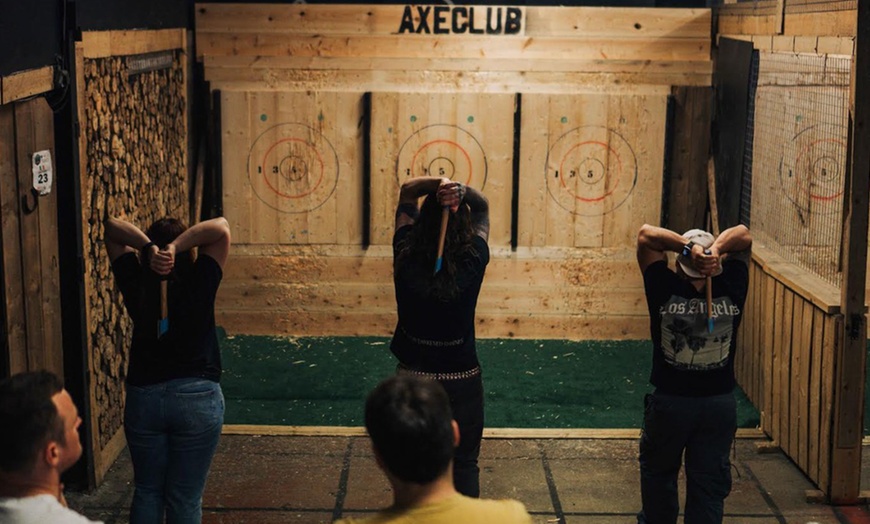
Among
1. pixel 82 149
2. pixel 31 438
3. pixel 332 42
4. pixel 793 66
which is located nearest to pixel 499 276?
pixel 332 42

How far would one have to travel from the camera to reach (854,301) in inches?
225

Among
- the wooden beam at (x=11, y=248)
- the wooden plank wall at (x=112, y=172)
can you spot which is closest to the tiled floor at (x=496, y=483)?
the wooden plank wall at (x=112, y=172)

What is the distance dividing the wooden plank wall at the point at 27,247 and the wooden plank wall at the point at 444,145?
11.5ft

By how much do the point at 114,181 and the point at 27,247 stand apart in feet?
4.44

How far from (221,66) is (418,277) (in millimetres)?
4934

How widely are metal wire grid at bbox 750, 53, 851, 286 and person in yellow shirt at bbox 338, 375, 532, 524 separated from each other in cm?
426

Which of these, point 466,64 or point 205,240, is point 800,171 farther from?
point 205,240

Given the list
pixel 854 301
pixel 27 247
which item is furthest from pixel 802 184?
pixel 27 247

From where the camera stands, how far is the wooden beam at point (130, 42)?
5.95 m

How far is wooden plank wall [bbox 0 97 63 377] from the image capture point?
4.84m

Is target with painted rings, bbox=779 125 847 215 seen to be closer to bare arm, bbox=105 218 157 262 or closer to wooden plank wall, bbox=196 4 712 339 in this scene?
wooden plank wall, bbox=196 4 712 339

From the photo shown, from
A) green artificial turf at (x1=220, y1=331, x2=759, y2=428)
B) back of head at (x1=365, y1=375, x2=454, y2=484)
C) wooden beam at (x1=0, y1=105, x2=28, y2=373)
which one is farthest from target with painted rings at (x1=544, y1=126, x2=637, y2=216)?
back of head at (x1=365, y1=375, x2=454, y2=484)

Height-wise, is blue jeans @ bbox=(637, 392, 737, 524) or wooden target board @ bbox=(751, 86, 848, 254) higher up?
wooden target board @ bbox=(751, 86, 848, 254)

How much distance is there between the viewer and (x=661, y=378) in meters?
4.55
